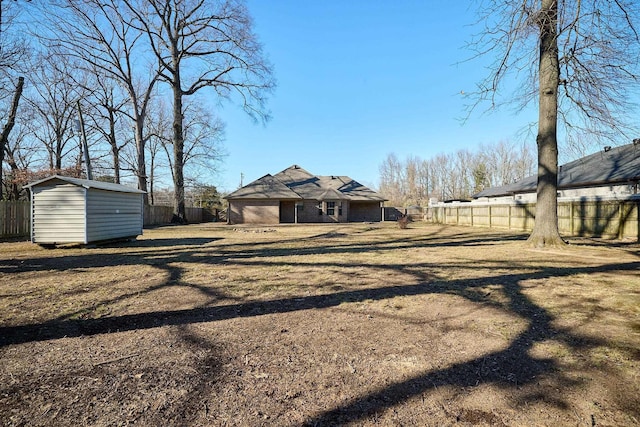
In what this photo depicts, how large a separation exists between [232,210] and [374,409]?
92.5 feet

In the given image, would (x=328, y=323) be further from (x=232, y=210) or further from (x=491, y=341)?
(x=232, y=210)

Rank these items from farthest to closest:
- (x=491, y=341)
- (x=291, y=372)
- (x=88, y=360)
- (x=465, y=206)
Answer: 1. (x=465, y=206)
2. (x=491, y=341)
3. (x=88, y=360)
4. (x=291, y=372)

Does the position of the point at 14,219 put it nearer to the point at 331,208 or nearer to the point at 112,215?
the point at 112,215

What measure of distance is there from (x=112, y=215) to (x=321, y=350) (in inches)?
424

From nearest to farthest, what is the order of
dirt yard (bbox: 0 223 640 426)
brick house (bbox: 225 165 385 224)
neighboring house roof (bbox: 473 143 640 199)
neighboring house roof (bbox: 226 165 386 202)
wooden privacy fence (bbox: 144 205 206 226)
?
dirt yard (bbox: 0 223 640 426) → neighboring house roof (bbox: 473 143 640 199) → wooden privacy fence (bbox: 144 205 206 226) → brick house (bbox: 225 165 385 224) → neighboring house roof (bbox: 226 165 386 202)

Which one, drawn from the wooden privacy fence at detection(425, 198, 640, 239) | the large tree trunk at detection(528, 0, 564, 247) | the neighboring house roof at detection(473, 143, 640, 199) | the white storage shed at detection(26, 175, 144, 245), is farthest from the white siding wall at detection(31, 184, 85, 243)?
the neighboring house roof at detection(473, 143, 640, 199)

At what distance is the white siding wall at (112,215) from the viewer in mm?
9789

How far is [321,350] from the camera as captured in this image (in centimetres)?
280

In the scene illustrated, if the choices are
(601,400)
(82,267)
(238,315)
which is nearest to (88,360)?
(238,315)

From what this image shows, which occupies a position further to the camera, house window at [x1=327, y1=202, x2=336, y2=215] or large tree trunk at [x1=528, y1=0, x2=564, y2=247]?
house window at [x1=327, y1=202, x2=336, y2=215]

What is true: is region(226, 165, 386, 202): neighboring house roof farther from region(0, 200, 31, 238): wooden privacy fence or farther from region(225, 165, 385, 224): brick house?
region(0, 200, 31, 238): wooden privacy fence

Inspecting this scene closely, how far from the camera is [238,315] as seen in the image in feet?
12.2

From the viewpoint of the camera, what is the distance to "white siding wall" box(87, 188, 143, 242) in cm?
979

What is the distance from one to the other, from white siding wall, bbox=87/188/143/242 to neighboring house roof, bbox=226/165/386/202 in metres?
16.2
